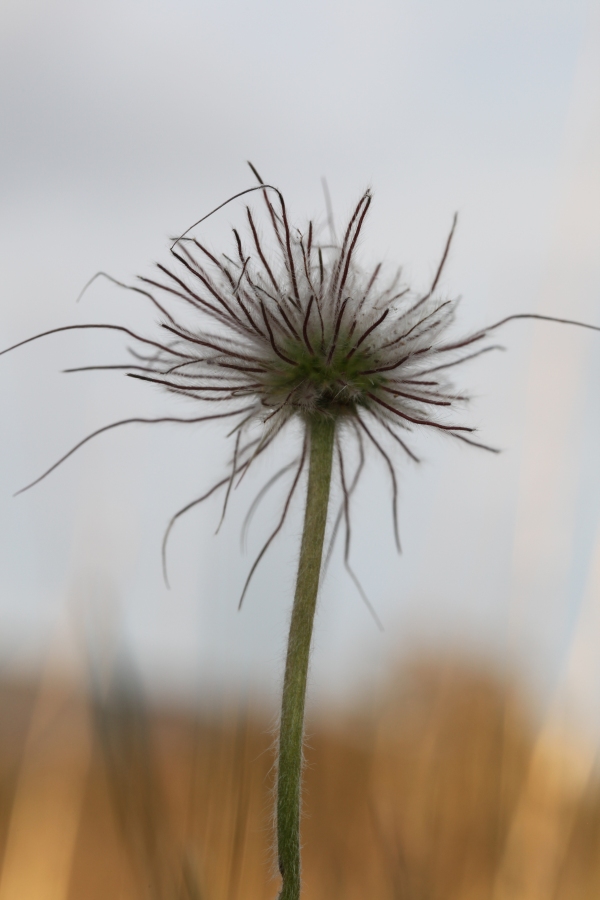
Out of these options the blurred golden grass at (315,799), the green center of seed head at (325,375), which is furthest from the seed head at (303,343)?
the blurred golden grass at (315,799)

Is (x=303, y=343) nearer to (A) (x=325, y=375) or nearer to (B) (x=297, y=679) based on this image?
(A) (x=325, y=375)

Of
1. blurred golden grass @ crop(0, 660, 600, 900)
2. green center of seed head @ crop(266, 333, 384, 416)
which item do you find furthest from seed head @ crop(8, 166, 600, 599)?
blurred golden grass @ crop(0, 660, 600, 900)

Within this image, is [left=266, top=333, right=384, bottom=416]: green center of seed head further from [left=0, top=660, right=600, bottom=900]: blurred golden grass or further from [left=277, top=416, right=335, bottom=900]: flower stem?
[left=0, top=660, right=600, bottom=900]: blurred golden grass

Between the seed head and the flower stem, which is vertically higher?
the seed head

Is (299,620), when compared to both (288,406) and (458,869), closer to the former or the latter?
(288,406)

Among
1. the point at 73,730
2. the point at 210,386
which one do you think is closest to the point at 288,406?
the point at 210,386

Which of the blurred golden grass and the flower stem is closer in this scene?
the flower stem

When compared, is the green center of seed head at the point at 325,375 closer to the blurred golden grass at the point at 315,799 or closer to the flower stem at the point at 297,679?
the flower stem at the point at 297,679
